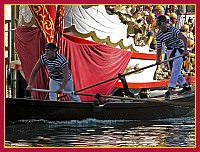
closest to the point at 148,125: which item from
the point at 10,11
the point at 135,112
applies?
the point at 135,112

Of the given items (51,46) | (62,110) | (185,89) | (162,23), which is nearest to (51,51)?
(51,46)

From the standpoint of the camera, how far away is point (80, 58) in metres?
8.52

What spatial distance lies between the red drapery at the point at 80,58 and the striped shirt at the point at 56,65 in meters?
0.20

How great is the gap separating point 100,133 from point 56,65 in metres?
0.89

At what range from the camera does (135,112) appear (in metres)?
8.68

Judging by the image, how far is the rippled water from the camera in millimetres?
7391

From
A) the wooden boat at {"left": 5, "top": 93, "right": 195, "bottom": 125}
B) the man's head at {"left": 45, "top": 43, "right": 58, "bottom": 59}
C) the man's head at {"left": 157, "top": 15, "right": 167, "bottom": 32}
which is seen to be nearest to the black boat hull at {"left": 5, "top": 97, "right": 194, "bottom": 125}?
the wooden boat at {"left": 5, "top": 93, "right": 195, "bottom": 125}

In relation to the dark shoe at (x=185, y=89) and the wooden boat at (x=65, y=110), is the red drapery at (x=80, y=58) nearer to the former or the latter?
the wooden boat at (x=65, y=110)

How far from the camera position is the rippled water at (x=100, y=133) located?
24.2ft

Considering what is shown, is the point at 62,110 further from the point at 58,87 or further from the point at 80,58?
the point at 80,58

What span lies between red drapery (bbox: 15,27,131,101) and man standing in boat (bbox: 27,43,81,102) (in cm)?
16

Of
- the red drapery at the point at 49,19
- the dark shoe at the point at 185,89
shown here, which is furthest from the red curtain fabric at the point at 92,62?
the dark shoe at the point at 185,89

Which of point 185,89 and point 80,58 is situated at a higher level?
point 80,58

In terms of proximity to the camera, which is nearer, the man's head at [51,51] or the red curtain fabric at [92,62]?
the man's head at [51,51]
